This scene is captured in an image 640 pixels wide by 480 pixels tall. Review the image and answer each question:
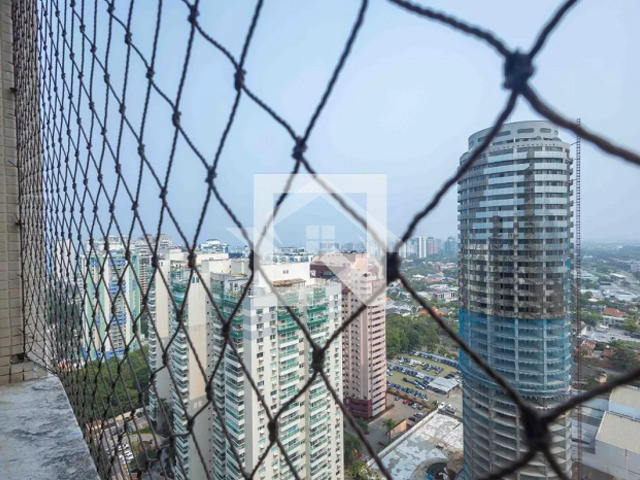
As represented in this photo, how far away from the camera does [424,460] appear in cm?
447

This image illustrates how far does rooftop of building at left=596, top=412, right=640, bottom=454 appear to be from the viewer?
10.5 feet

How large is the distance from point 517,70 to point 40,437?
3.53 ft

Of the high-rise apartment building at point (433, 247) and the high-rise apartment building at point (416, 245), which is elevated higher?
the high-rise apartment building at point (416, 245)

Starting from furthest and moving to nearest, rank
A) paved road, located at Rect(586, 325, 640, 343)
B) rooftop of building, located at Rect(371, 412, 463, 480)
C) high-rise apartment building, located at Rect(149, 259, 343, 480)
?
rooftop of building, located at Rect(371, 412, 463, 480) → high-rise apartment building, located at Rect(149, 259, 343, 480) → paved road, located at Rect(586, 325, 640, 343)

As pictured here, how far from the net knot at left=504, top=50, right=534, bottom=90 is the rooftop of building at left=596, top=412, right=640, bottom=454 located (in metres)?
4.04

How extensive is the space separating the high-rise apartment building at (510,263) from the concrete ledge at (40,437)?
4.12ft

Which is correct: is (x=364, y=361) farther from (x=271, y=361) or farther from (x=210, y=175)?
(x=210, y=175)

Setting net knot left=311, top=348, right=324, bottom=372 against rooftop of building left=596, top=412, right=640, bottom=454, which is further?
rooftop of building left=596, top=412, right=640, bottom=454

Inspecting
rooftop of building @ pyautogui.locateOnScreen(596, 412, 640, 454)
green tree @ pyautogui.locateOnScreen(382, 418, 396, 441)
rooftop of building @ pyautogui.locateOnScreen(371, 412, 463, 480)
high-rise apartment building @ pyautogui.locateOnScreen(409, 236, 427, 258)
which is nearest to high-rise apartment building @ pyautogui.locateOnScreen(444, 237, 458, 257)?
high-rise apartment building @ pyautogui.locateOnScreen(409, 236, 427, 258)

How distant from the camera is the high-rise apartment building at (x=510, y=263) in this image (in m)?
1.51

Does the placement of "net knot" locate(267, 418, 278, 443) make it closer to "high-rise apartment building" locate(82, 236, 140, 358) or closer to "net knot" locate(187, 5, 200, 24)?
"high-rise apartment building" locate(82, 236, 140, 358)

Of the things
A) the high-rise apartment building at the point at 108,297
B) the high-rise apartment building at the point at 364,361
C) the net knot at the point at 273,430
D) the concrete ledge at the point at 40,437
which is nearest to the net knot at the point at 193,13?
the high-rise apartment building at the point at 108,297

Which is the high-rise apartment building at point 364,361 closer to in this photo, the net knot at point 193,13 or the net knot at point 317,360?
the net knot at point 193,13

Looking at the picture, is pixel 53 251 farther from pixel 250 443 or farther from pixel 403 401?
pixel 403 401
